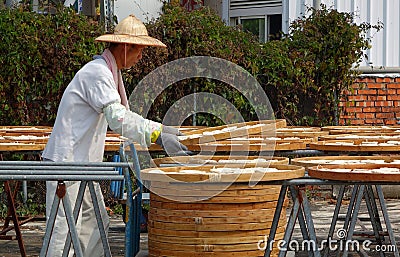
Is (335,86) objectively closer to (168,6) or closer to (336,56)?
(336,56)

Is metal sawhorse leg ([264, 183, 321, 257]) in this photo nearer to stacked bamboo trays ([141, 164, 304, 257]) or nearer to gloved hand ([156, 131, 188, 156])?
stacked bamboo trays ([141, 164, 304, 257])

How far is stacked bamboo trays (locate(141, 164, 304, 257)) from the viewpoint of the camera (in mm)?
5379

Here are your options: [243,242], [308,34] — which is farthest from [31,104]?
[243,242]

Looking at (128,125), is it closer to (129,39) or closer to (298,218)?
(129,39)

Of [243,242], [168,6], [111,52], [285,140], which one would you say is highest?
[168,6]

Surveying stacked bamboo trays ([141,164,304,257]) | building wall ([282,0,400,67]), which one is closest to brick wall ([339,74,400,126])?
building wall ([282,0,400,67])

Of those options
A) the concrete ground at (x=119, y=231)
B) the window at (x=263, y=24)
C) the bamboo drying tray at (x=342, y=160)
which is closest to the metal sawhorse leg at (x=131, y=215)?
the bamboo drying tray at (x=342, y=160)

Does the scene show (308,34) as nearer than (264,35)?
Yes

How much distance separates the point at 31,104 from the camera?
10.5m

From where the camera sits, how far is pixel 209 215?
5520 mm

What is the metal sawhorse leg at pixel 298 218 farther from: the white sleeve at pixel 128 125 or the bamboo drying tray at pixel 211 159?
the white sleeve at pixel 128 125

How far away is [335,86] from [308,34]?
777 mm

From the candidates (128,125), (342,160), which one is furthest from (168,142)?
(342,160)

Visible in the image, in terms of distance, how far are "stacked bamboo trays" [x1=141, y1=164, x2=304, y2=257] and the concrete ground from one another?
5.67ft
